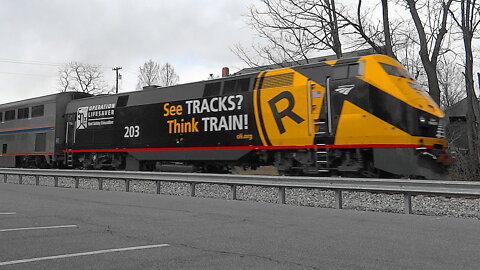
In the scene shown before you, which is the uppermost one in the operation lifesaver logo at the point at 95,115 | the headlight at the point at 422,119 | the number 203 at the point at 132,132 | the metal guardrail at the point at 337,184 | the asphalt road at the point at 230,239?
the operation lifesaver logo at the point at 95,115

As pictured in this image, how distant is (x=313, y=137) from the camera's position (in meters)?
11.6

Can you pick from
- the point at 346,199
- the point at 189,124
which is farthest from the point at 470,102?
the point at 189,124

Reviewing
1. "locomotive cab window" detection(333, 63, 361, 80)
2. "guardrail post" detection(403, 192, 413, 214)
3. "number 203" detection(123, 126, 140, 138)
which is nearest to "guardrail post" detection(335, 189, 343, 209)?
"guardrail post" detection(403, 192, 413, 214)

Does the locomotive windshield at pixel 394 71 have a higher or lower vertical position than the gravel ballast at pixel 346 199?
higher

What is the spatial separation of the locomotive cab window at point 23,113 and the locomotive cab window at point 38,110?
656 millimetres

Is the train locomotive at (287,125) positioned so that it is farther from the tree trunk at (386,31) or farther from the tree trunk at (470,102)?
the tree trunk at (386,31)

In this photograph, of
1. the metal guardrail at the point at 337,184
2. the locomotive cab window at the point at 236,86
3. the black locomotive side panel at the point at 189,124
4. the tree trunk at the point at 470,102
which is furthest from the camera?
the tree trunk at the point at 470,102

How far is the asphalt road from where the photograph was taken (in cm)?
425

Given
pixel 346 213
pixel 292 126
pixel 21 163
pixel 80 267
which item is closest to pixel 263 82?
pixel 292 126

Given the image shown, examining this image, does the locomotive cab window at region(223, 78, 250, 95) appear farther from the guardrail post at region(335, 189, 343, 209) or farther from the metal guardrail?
the guardrail post at region(335, 189, 343, 209)

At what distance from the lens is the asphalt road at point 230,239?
4.25m

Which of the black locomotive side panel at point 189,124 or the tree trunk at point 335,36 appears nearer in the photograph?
the black locomotive side panel at point 189,124

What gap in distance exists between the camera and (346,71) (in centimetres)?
1155

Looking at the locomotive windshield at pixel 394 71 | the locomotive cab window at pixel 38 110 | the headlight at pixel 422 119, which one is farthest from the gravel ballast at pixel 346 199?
the locomotive cab window at pixel 38 110
